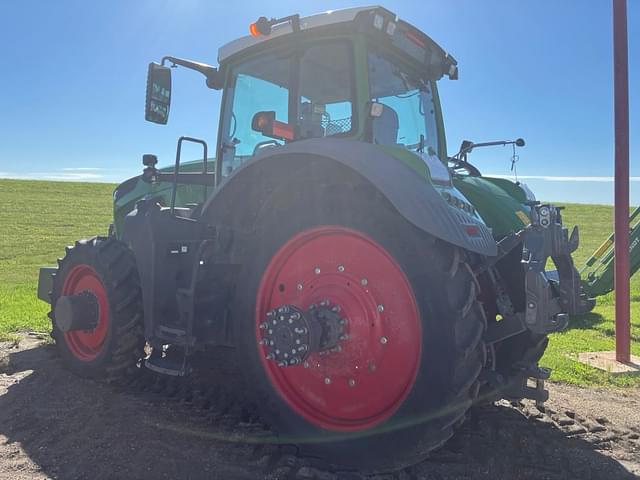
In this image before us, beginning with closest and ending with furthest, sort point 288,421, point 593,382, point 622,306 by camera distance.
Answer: point 288,421 → point 593,382 → point 622,306

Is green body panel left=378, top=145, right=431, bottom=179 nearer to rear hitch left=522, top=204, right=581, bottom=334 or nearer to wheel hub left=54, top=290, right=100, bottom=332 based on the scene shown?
rear hitch left=522, top=204, right=581, bottom=334

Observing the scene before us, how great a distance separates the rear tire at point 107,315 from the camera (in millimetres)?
4141

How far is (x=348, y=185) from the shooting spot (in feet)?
9.98

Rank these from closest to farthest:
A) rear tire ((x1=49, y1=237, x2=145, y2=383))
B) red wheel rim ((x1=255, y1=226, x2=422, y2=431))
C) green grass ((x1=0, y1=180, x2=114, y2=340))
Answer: red wheel rim ((x1=255, y1=226, x2=422, y2=431)) < rear tire ((x1=49, y1=237, x2=145, y2=383)) < green grass ((x1=0, y1=180, x2=114, y2=340))

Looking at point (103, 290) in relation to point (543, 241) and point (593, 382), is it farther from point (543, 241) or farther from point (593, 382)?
→ point (593, 382)

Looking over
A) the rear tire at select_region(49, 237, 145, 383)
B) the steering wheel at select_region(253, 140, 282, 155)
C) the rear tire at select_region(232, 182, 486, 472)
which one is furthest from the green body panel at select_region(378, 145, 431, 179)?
the rear tire at select_region(49, 237, 145, 383)

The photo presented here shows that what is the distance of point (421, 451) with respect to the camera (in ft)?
8.72

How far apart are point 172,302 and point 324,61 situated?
2003mm

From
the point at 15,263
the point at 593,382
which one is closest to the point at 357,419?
the point at 593,382

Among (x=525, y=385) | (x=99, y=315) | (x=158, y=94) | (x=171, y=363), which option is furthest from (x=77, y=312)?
(x=525, y=385)

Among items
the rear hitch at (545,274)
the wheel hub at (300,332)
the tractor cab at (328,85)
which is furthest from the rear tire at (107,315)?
the rear hitch at (545,274)

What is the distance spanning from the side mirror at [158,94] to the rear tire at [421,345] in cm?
166

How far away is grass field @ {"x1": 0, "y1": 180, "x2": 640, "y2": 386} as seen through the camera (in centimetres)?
617

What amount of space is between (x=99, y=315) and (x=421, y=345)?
283cm
